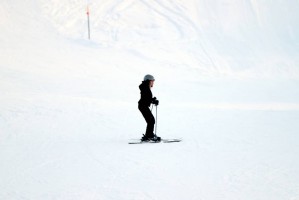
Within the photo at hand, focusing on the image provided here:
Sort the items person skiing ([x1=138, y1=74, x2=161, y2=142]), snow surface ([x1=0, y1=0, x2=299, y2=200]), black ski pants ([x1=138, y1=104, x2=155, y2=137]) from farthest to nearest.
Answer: black ski pants ([x1=138, y1=104, x2=155, y2=137]) < person skiing ([x1=138, y1=74, x2=161, y2=142]) < snow surface ([x1=0, y1=0, x2=299, y2=200])

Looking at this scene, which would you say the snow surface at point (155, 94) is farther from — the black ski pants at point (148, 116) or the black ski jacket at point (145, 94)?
the black ski jacket at point (145, 94)

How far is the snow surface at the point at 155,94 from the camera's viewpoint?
6016 mm

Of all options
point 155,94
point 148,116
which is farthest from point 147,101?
point 155,94

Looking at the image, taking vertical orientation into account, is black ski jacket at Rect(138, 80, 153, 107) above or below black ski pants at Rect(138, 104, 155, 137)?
above

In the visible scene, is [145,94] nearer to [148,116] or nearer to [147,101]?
[147,101]

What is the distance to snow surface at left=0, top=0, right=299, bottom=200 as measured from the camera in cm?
602

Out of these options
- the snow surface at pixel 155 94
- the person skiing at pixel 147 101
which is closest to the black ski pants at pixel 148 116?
the person skiing at pixel 147 101

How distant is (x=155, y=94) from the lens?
57.5 feet

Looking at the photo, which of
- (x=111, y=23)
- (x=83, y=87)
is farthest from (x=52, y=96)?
(x=111, y=23)

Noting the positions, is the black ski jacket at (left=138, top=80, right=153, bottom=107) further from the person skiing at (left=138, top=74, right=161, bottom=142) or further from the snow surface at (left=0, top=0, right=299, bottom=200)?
the snow surface at (left=0, top=0, right=299, bottom=200)

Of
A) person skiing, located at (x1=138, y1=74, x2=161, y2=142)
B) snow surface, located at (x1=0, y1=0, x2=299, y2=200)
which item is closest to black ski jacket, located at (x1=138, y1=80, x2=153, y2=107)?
person skiing, located at (x1=138, y1=74, x2=161, y2=142)

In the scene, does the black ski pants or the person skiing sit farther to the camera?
the black ski pants

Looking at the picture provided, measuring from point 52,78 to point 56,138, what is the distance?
32.4 feet

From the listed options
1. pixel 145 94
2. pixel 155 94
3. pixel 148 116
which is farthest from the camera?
pixel 155 94
